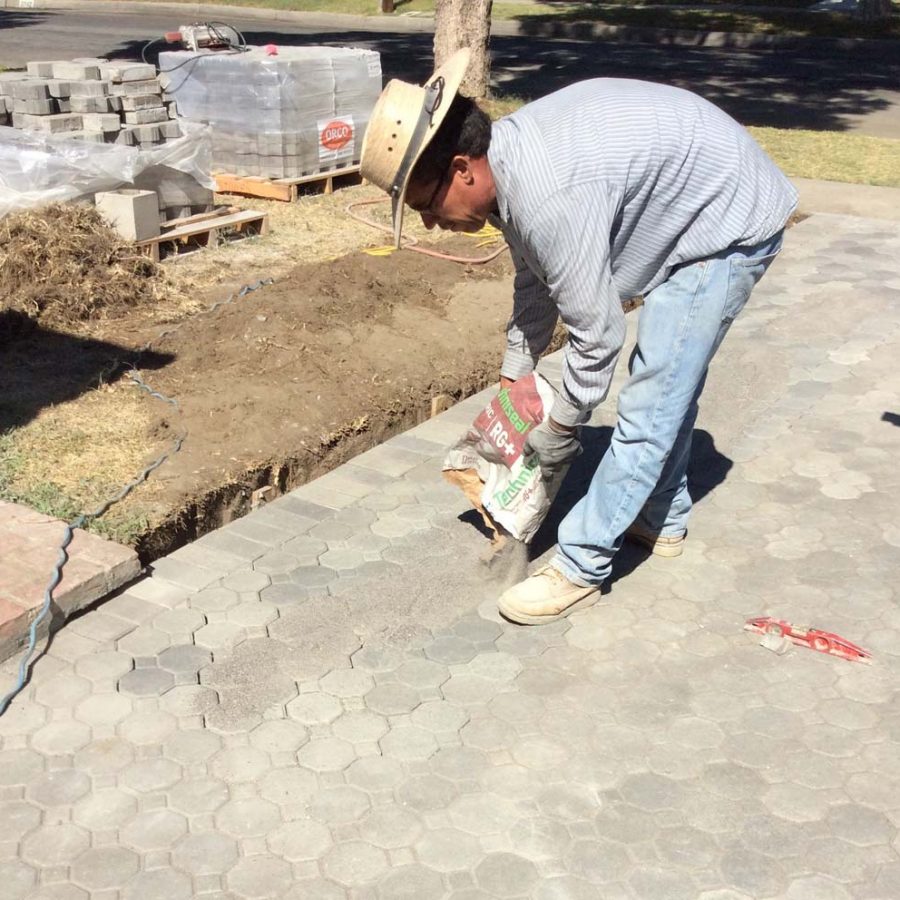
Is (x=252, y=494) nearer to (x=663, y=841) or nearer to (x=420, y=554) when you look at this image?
(x=420, y=554)

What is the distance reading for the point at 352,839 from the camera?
2973 millimetres

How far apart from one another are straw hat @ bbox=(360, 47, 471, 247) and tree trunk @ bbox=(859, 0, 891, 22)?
23.0m

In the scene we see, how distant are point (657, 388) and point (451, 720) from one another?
1.21 m

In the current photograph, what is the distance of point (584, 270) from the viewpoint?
3170mm

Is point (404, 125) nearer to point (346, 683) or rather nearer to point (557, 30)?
point (346, 683)

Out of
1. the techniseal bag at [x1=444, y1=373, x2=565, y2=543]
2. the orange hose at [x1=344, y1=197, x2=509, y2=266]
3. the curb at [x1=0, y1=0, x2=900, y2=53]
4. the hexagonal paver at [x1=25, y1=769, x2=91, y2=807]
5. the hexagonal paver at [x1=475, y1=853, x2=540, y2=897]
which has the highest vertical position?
the techniseal bag at [x1=444, y1=373, x2=565, y2=543]

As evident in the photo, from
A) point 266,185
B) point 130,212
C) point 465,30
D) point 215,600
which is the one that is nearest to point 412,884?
point 215,600

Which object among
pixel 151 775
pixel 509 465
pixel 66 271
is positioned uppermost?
pixel 509 465

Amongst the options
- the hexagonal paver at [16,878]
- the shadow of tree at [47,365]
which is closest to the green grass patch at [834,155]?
the shadow of tree at [47,365]

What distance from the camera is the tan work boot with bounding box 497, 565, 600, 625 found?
153 inches

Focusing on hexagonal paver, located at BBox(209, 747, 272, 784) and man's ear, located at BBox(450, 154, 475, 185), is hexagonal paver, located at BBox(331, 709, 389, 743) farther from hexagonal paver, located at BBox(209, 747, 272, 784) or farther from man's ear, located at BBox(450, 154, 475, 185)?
man's ear, located at BBox(450, 154, 475, 185)

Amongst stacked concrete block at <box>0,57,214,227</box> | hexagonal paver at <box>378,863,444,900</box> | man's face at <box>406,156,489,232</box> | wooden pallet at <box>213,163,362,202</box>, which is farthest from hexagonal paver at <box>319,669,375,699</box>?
wooden pallet at <box>213,163,362,202</box>

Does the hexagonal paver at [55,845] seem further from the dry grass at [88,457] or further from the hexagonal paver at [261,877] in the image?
the dry grass at [88,457]

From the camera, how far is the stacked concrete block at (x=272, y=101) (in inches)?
353
